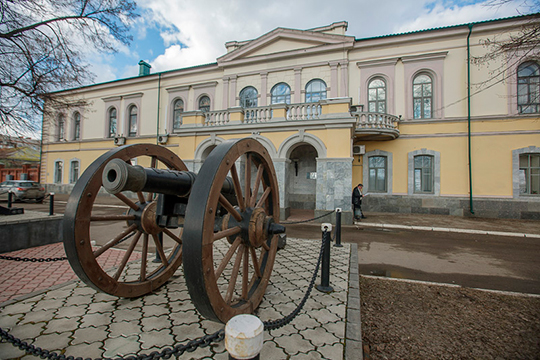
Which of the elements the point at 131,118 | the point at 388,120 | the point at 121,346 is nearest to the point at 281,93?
the point at 388,120

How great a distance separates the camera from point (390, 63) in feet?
43.7

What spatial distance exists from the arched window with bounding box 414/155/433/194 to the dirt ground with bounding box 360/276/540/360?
33.1ft

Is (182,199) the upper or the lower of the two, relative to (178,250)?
upper

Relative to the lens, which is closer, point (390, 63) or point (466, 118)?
point (466, 118)

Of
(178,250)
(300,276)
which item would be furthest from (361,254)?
(178,250)

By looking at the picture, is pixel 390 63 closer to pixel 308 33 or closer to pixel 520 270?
pixel 308 33

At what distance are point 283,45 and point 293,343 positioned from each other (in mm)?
16076

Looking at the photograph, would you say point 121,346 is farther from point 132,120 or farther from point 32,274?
point 132,120

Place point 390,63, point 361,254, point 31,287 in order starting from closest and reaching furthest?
point 31,287, point 361,254, point 390,63

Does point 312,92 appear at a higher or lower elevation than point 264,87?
lower

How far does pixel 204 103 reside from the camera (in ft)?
58.0

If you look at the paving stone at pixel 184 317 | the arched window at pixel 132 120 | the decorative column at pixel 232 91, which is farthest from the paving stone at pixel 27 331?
the arched window at pixel 132 120

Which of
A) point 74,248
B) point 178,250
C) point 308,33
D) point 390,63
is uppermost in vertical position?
point 308,33

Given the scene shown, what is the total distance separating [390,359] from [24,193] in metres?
19.3
